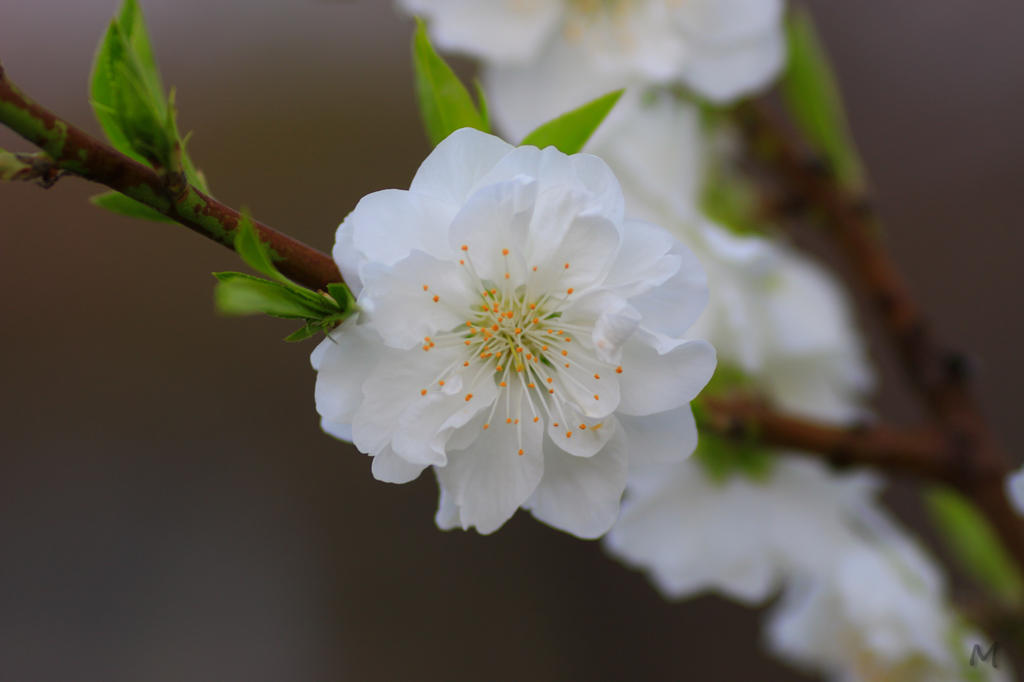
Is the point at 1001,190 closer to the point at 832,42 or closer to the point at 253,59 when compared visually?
the point at 832,42

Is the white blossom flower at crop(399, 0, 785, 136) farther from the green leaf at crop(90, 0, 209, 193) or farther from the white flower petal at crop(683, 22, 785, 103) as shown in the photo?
the green leaf at crop(90, 0, 209, 193)

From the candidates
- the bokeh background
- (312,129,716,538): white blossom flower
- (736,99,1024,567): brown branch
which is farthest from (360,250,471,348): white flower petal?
the bokeh background

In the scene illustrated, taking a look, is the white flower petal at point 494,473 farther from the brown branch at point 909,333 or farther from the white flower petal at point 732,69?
the white flower petal at point 732,69

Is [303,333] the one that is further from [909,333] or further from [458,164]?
[909,333]

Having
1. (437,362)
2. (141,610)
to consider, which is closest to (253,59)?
(141,610)

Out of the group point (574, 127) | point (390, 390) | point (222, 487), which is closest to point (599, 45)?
point (574, 127)
